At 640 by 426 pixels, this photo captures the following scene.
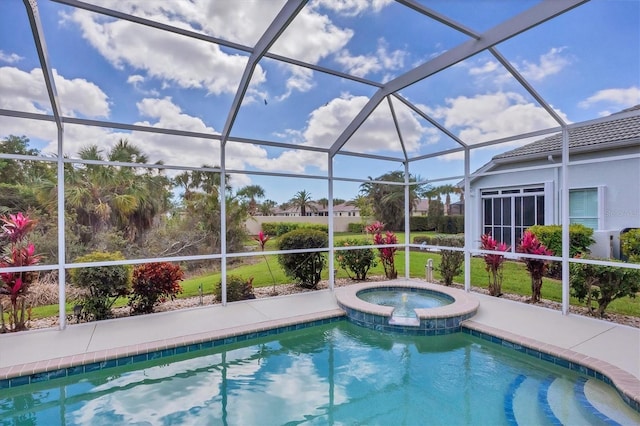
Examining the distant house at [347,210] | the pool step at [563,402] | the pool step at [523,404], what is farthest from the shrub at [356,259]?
the pool step at [563,402]

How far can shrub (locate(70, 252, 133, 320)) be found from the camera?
6191 millimetres

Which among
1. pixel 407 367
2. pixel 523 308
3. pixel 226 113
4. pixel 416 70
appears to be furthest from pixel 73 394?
pixel 523 308

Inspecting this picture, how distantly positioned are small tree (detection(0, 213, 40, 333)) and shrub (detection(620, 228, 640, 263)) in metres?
10.8

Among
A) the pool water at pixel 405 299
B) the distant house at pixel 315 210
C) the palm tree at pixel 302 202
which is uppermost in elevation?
the palm tree at pixel 302 202

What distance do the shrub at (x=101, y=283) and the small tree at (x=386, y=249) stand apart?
661 centimetres

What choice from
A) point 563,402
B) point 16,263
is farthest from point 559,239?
point 16,263

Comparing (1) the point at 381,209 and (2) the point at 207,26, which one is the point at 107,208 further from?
(1) the point at 381,209

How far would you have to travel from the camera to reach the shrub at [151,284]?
22.0 feet

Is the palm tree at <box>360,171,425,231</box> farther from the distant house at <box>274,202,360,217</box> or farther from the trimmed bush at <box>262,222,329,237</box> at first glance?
the trimmed bush at <box>262,222,329,237</box>

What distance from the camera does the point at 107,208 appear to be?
7.73 meters

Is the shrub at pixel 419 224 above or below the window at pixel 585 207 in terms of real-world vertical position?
below

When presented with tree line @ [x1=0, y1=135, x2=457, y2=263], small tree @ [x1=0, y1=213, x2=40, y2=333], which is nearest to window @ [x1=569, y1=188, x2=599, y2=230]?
tree line @ [x1=0, y1=135, x2=457, y2=263]

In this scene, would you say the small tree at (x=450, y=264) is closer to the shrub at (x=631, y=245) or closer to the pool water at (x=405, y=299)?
the pool water at (x=405, y=299)

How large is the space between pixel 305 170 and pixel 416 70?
11.7 ft
